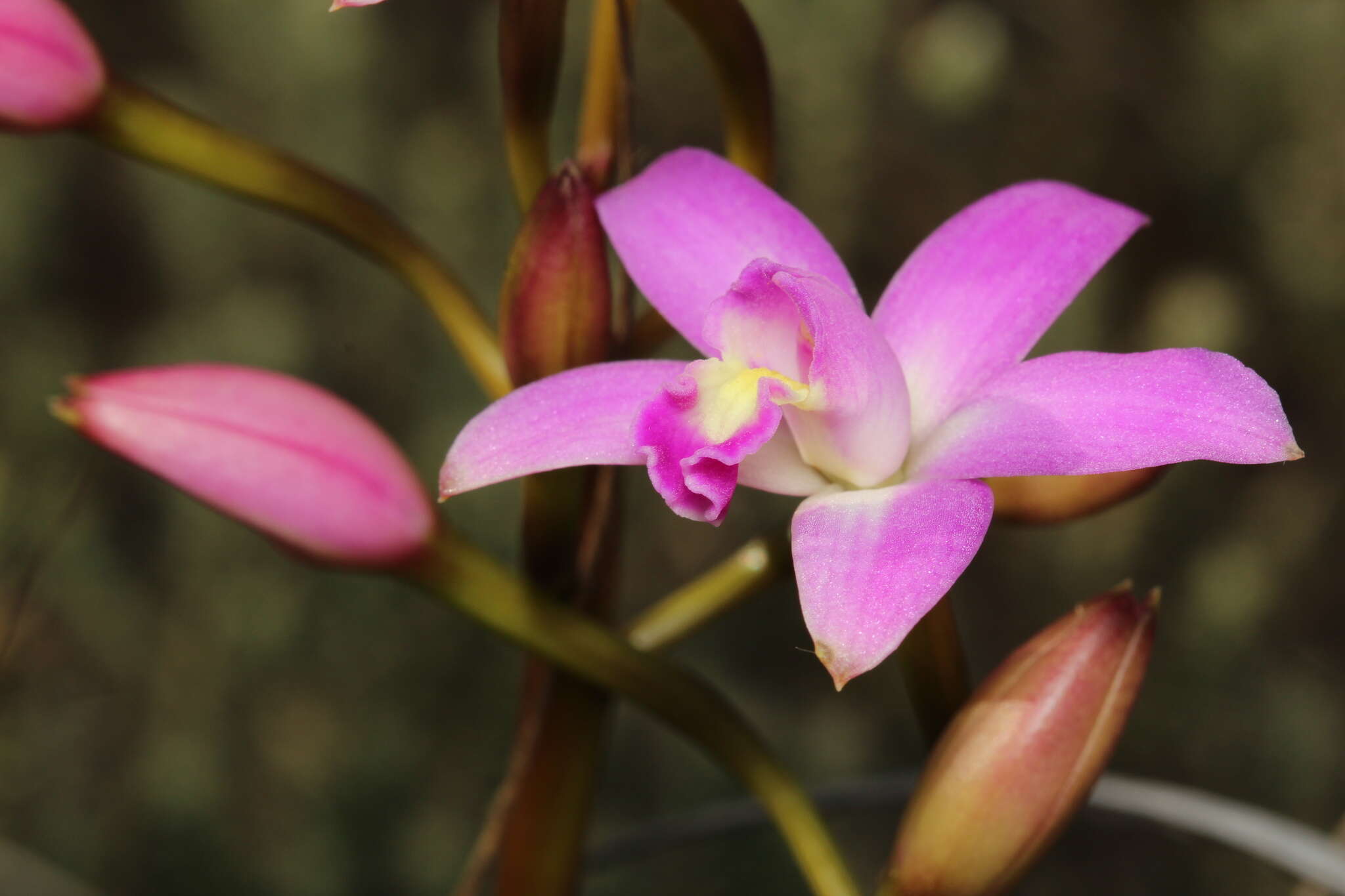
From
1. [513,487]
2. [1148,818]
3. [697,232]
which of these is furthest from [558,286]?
[513,487]

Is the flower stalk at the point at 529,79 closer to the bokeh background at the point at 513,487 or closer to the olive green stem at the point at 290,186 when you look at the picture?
the olive green stem at the point at 290,186

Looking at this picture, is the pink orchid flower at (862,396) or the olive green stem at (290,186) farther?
the olive green stem at (290,186)

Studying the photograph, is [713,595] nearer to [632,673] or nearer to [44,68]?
[632,673]

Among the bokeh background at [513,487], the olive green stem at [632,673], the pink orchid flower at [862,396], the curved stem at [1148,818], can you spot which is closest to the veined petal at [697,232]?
the pink orchid flower at [862,396]

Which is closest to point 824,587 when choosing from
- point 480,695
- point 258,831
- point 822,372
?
point 822,372

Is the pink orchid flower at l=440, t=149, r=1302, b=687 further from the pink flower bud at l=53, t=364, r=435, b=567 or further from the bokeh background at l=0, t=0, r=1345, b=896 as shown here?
the bokeh background at l=0, t=0, r=1345, b=896

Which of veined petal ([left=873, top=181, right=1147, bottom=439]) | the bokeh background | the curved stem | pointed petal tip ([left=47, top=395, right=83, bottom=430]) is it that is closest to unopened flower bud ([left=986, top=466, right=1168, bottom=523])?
veined petal ([left=873, top=181, right=1147, bottom=439])

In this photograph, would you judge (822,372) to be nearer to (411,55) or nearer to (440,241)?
(440,241)
